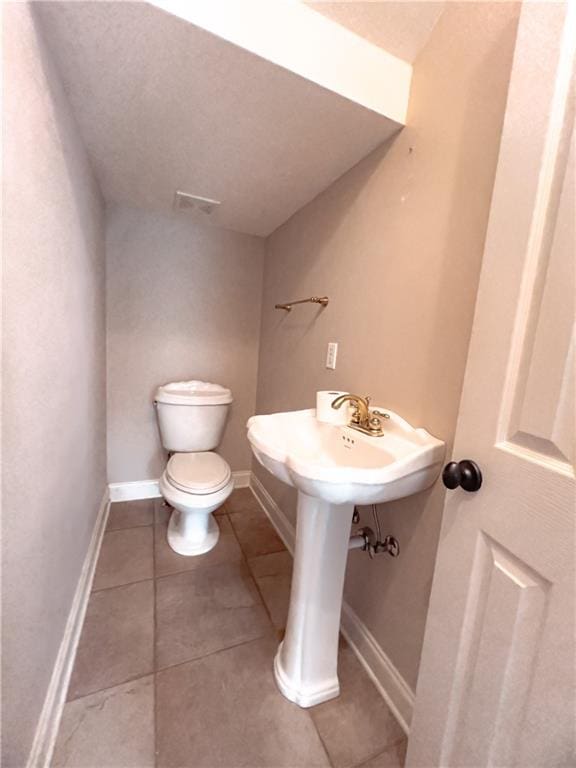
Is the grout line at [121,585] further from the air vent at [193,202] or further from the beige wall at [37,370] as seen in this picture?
the air vent at [193,202]

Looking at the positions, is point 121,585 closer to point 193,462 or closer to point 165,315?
point 193,462

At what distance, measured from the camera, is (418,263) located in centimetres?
94

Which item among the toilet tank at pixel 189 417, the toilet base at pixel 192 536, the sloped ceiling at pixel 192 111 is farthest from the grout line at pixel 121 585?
the sloped ceiling at pixel 192 111

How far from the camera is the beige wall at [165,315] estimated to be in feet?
6.08

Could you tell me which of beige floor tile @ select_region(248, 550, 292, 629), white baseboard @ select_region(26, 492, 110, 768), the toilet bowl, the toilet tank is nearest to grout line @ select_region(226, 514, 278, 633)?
beige floor tile @ select_region(248, 550, 292, 629)

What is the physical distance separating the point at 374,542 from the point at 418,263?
909 mm

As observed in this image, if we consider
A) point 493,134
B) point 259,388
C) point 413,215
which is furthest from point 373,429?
point 259,388

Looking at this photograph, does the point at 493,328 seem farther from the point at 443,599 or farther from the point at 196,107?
the point at 196,107

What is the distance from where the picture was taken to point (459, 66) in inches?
32.5

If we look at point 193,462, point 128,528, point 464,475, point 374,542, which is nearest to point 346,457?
point 374,542

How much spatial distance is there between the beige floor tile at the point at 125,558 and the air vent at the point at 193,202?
181 centimetres

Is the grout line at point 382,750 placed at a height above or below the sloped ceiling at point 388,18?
below

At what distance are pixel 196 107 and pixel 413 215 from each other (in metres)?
0.76

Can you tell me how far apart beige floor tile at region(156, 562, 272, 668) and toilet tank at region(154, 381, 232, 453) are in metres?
0.68
